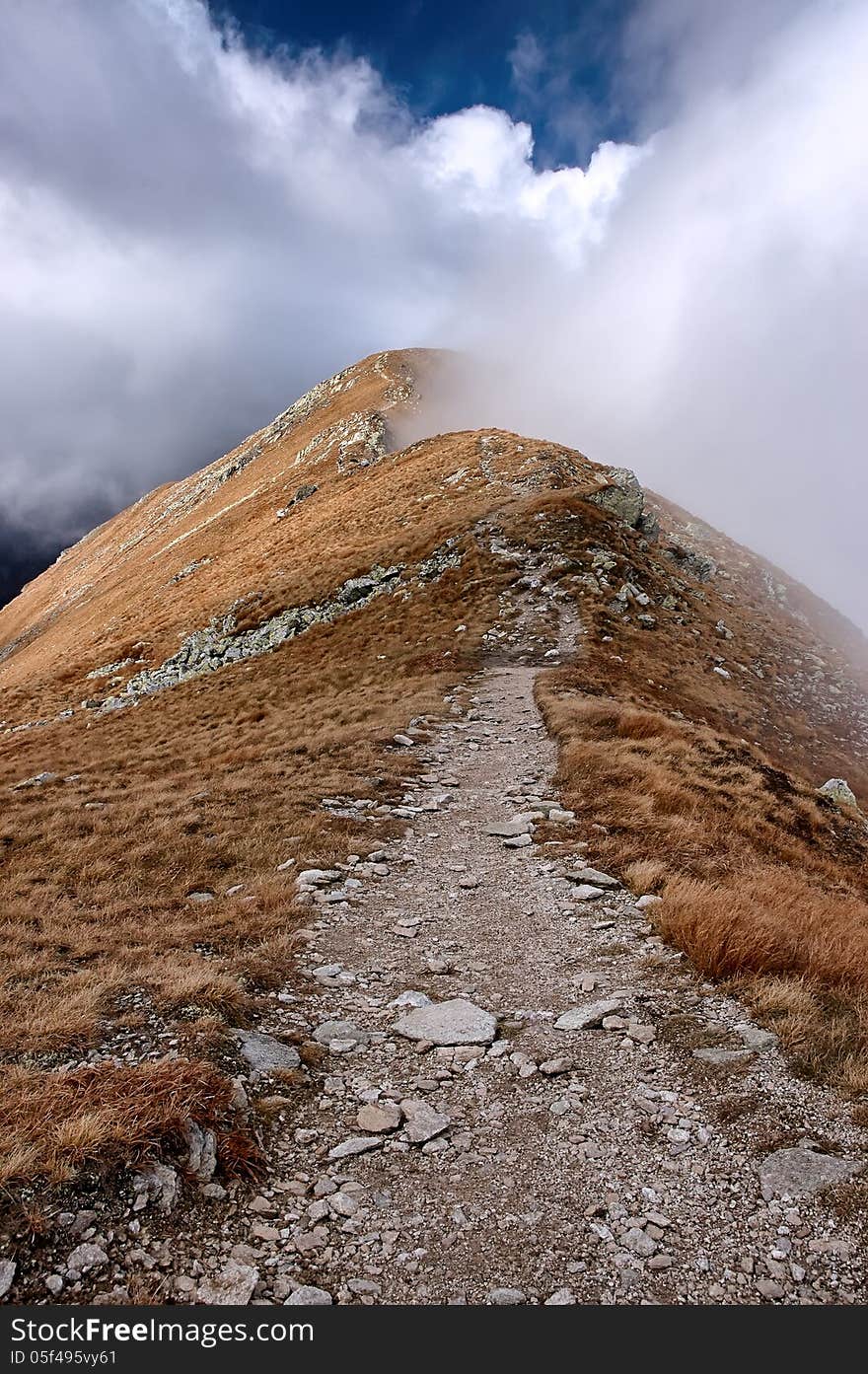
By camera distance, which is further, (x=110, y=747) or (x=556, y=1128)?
(x=110, y=747)

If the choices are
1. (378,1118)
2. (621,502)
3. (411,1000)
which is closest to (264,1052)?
(378,1118)

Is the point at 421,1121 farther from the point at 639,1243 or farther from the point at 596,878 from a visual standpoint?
the point at 596,878

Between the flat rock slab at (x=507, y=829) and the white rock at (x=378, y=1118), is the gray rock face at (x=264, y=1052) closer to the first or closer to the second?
the white rock at (x=378, y=1118)

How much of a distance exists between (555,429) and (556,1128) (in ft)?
446

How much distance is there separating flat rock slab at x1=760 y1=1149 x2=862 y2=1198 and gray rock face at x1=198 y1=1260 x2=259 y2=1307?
10.9 feet

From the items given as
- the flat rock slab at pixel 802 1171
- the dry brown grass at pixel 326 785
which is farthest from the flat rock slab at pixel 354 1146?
the flat rock slab at pixel 802 1171

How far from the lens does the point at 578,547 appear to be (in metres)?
37.9

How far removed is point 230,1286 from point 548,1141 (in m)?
2.41

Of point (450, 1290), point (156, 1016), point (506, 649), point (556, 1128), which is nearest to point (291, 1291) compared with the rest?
point (450, 1290)

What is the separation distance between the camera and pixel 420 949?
28.9ft

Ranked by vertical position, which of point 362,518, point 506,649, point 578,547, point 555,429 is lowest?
point 506,649

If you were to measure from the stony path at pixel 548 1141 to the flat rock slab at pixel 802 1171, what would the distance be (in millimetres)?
14

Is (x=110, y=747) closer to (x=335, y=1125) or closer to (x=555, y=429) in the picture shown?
(x=335, y=1125)

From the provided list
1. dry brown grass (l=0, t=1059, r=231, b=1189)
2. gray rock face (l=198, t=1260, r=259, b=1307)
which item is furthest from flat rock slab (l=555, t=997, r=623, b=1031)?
gray rock face (l=198, t=1260, r=259, b=1307)
